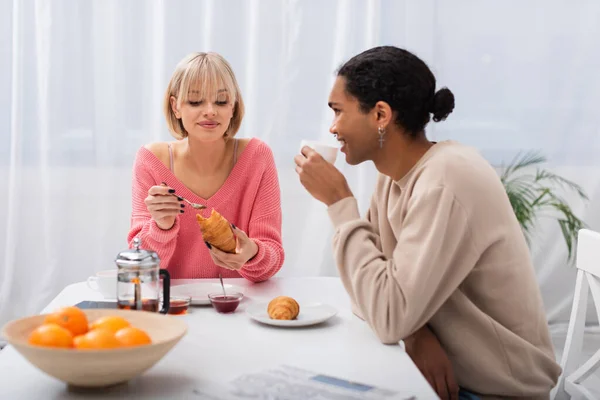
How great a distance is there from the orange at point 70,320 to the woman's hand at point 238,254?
74cm

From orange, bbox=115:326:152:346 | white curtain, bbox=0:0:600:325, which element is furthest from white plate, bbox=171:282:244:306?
white curtain, bbox=0:0:600:325

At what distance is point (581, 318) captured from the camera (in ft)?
6.04

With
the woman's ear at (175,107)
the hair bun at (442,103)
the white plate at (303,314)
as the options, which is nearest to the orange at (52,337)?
the white plate at (303,314)

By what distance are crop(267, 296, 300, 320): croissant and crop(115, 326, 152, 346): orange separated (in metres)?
0.47

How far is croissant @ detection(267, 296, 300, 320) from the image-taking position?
5.02 ft

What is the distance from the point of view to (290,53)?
3.33m

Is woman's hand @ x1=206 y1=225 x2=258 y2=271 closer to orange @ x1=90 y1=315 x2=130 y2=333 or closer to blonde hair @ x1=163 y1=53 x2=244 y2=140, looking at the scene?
blonde hair @ x1=163 y1=53 x2=244 y2=140

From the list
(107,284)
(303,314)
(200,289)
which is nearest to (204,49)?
(200,289)

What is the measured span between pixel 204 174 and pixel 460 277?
43.0 inches

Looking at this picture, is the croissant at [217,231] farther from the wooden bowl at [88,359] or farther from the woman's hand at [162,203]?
the wooden bowl at [88,359]

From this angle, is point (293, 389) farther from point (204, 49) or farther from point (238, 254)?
point (204, 49)

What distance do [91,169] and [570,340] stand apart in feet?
7.38

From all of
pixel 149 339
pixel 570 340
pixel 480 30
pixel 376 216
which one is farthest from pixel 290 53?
pixel 149 339

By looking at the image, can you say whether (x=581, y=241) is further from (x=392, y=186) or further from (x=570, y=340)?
(x=392, y=186)
